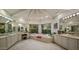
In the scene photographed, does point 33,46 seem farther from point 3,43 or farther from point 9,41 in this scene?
point 3,43

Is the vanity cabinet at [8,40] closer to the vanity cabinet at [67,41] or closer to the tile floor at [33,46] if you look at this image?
the tile floor at [33,46]

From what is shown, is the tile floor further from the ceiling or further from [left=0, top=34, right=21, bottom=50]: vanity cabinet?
the ceiling

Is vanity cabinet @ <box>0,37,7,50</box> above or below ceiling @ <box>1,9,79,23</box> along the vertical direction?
below

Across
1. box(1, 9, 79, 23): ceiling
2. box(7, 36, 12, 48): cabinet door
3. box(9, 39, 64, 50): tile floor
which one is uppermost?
box(1, 9, 79, 23): ceiling

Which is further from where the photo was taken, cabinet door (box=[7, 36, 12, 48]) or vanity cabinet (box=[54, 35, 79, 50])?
cabinet door (box=[7, 36, 12, 48])

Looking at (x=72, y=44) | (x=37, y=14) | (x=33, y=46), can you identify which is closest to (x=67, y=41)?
(x=72, y=44)

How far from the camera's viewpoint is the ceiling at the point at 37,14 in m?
2.75

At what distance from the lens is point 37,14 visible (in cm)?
279

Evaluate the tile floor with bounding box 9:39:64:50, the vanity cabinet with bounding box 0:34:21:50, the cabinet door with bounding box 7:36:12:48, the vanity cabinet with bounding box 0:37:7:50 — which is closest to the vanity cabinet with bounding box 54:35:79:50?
the tile floor with bounding box 9:39:64:50

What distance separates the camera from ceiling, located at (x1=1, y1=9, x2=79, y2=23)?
2.75m

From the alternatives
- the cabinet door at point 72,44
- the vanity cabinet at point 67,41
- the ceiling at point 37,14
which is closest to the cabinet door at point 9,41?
the ceiling at point 37,14
